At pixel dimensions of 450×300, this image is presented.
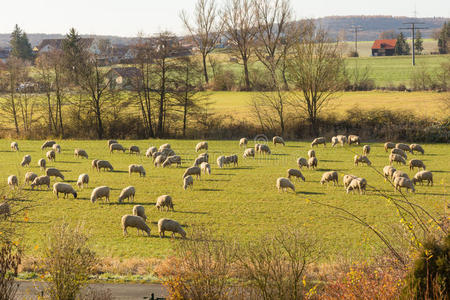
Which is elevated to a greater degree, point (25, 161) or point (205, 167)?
point (25, 161)

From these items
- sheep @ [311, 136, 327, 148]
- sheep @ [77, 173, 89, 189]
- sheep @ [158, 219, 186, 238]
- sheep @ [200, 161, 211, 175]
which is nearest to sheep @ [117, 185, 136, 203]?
sheep @ [77, 173, 89, 189]

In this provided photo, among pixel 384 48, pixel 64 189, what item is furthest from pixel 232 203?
pixel 384 48

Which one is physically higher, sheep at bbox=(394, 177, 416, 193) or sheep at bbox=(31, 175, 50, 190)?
sheep at bbox=(31, 175, 50, 190)

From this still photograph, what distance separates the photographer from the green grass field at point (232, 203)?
68.2 feet

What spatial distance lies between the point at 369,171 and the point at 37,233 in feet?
68.4

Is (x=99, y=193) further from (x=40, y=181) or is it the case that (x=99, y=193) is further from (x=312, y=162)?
(x=312, y=162)

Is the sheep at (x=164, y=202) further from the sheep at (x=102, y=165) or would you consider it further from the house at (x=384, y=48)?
the house at (x=384, y=48)

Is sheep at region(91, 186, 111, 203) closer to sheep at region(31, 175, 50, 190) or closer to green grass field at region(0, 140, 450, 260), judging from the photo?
green grass field at region(0, 140, 450, 260)

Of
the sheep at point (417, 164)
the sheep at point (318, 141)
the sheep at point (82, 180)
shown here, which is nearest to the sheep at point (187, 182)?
the sheep at point (82, 180)

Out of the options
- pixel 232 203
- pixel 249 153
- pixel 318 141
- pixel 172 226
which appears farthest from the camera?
pixel 318 141

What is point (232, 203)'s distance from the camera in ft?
88.2

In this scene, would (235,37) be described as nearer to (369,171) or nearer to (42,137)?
(42,137)

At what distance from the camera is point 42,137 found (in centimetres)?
5584

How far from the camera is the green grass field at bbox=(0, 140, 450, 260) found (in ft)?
68.2
